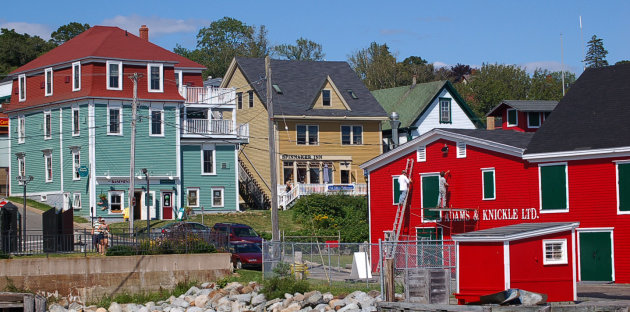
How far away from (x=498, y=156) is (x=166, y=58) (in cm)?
2711

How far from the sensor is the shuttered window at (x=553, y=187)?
36469 millimetres

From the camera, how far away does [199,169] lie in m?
60.5

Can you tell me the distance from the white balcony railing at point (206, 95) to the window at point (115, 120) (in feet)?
17.6

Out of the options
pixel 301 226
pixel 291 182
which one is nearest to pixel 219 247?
pixel 301 226

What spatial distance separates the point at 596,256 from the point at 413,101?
126 ft

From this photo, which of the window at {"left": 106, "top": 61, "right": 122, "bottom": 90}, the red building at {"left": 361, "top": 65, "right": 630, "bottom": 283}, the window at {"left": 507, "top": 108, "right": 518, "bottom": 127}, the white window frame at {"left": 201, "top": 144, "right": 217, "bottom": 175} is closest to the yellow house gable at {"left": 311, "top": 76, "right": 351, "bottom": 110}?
the white window frame at {"left": 201, "top": 144, "right": 217, "bottom": 175}

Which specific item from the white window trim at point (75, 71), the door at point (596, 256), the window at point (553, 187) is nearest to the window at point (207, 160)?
the white window trim at point (75, 71)

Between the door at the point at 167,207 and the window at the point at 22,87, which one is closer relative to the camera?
the door at the point at 167,207

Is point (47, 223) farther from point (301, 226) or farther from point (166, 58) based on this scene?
point (166, 58)

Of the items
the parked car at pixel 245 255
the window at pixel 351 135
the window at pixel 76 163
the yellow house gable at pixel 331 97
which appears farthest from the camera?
the window at pixel 351 135

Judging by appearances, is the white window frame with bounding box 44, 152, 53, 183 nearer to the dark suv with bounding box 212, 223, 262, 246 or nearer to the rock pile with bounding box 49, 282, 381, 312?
the dark suv with bounding box 212, 223, 262, 246

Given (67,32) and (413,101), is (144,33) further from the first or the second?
(67,32)

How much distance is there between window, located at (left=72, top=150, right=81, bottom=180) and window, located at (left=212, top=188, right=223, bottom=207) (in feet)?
28.0

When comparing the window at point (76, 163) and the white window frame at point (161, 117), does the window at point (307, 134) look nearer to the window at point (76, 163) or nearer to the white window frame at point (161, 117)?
the white window frame at point (161, 117)
